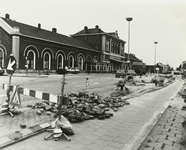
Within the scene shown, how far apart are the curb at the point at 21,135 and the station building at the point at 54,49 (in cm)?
2470

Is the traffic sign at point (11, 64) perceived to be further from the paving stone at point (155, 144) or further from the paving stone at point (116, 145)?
the paving stone at point (155, 144)

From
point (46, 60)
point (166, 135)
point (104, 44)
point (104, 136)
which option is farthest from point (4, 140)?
point (104, 44)

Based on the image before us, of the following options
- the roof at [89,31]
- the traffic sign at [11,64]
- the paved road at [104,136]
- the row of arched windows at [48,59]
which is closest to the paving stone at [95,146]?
the paved road at [104,136]

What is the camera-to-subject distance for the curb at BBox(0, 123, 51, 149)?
381 centimetres

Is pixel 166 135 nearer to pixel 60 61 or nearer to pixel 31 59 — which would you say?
pixel 31 59

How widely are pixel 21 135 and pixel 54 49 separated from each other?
1459 inches

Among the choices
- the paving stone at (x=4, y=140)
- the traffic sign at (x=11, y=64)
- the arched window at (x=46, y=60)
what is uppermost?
the arched window at (x=46, y=60)

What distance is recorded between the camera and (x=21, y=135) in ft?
13.6

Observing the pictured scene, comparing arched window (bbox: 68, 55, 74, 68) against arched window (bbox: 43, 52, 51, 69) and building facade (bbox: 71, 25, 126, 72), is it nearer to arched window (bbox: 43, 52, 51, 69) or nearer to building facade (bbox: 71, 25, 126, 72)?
arched window (bbox: 43, 52, 51, 69)

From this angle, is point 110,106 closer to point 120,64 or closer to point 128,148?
point 128,148

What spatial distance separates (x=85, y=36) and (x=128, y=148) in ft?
195

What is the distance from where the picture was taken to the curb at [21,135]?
3.81 meters

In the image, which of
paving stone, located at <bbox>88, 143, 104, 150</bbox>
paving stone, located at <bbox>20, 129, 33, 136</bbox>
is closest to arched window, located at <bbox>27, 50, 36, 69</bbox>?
paving stone, located at <bbox>20, 129, 33, 136</bbox>

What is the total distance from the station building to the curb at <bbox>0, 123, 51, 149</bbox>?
2470 centimetres
